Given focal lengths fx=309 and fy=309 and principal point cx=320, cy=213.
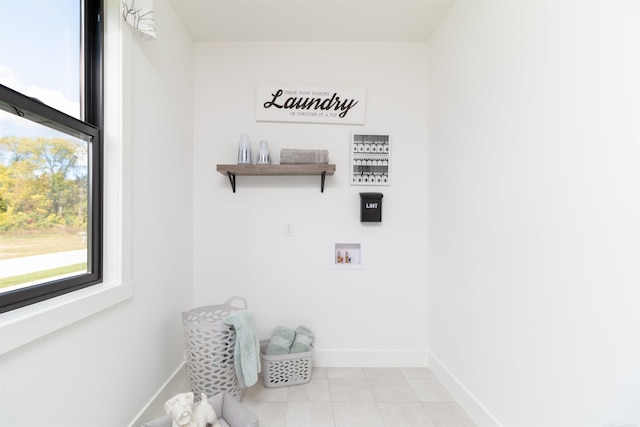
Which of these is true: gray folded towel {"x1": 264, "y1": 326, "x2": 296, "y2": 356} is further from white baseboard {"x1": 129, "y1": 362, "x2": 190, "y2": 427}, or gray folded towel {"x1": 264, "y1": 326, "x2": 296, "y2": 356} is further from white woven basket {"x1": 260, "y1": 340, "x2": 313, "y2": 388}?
white baseboard {"x1": 129, "y1": 362, "x2": 190, "y2": 427}

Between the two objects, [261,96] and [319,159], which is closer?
[319,159]

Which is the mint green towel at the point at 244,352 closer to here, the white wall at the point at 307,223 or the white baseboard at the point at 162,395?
the white baseboard at the point at 162,395

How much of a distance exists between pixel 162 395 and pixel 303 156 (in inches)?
66.4

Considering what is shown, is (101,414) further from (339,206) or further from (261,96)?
(261,96)

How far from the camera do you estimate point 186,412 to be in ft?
4.40

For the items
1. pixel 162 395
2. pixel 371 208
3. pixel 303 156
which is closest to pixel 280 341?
pixel 162 395

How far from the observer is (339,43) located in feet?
7.79

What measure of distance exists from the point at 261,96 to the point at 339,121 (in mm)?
620

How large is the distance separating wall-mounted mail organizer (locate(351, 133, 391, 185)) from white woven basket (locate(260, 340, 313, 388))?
1303 millimetres

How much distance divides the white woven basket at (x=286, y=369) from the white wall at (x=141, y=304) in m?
0.60

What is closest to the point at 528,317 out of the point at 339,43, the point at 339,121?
the point at 339,121

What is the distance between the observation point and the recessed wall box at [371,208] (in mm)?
2293

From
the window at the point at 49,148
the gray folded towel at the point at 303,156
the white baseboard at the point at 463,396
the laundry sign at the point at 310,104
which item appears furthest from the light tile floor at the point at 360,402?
the laundry sign at the point at 310,104

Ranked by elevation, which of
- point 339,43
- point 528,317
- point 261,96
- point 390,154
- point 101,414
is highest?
point 339,43
